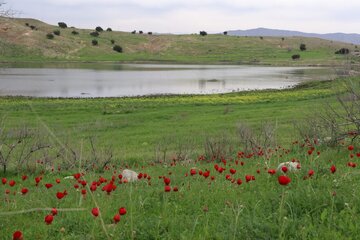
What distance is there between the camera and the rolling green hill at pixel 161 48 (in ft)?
326

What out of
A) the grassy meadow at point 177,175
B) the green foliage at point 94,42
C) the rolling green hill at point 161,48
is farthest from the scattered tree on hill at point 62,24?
the grassy meadow at point 177,175

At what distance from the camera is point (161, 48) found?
12362 centimetres

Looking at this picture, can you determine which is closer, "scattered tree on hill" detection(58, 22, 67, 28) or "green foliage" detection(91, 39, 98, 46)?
"green foliage" detection(91, 39, 98, 46)

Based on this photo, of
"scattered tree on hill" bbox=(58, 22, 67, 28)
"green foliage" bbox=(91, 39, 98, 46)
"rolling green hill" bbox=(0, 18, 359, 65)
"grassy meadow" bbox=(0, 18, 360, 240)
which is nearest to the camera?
"grassy meadow" bbox=(0, 18, 360, 240)

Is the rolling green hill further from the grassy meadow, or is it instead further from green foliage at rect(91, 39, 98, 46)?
the grassy meadow

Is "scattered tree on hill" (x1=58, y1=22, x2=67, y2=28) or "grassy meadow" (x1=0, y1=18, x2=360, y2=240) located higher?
"scattered tree on hill" (x1=58, y1=22, x2=67, y2=28)

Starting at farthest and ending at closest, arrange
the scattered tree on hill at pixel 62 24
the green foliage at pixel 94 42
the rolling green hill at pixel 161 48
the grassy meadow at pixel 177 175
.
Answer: the scattered tree on hill at pixel 62 24
the green foliage at pixel 94 42
the rolling green hill at pixel 161 48
the grassy meadow at pixel 177 175

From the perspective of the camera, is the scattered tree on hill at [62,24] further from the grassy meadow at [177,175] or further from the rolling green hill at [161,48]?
the grassy meadow at [177,175]

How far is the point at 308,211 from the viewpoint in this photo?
15.5 feet

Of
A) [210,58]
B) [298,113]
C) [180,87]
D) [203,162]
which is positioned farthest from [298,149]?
[210,58]

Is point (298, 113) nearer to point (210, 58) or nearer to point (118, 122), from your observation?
point (118, 122)

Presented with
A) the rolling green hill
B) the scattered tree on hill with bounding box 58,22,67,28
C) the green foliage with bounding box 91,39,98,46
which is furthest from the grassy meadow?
the scattered tree on hill with bounding box 58,22,67,28

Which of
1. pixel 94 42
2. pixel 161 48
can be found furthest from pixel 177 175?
pixel 161 48

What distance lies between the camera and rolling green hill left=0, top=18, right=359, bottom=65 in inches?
3907
